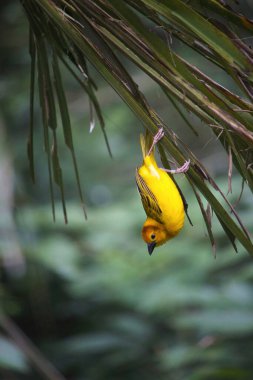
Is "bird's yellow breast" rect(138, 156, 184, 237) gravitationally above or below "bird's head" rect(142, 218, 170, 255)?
above

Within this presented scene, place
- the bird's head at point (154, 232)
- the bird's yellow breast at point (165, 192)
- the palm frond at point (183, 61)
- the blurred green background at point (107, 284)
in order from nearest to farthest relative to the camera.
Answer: the palm frond at point (183, 61) → the bird's yellow breast at point (165, 192) → the bird's head at point (154, 232) → the blurred green background at point (107, 284)

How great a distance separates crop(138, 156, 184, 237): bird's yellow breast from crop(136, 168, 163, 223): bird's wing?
16mm

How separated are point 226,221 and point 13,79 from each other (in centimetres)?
392

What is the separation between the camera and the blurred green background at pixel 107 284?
3988 mm

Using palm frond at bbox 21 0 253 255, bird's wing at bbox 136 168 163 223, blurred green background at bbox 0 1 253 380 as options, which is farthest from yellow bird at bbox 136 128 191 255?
blurred green background at bbox 0 1 253 380

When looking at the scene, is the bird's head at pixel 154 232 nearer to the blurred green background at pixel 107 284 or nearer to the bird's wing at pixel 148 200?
the bird's wing at pixel 148 200

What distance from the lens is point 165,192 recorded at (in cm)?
219

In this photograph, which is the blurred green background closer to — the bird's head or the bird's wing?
the bird's head

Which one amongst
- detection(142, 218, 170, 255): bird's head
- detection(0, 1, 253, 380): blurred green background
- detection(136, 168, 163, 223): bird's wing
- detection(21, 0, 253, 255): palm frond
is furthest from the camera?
detection(0, 1, 253, 380): blurred green background

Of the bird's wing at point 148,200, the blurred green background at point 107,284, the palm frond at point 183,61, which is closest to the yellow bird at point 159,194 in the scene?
the bird's wing at point 148,200

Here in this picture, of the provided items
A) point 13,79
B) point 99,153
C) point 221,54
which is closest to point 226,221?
point 221,54

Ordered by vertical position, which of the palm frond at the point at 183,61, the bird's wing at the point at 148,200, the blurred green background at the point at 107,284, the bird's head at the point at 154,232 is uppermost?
the palm frond at the point at 183,61

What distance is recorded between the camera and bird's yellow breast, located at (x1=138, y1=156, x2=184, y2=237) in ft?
7.10

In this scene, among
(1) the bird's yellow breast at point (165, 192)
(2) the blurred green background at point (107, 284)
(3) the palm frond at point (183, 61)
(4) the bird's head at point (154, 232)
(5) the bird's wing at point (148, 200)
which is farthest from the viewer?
(2) the blurred green background at point (107, 284)
